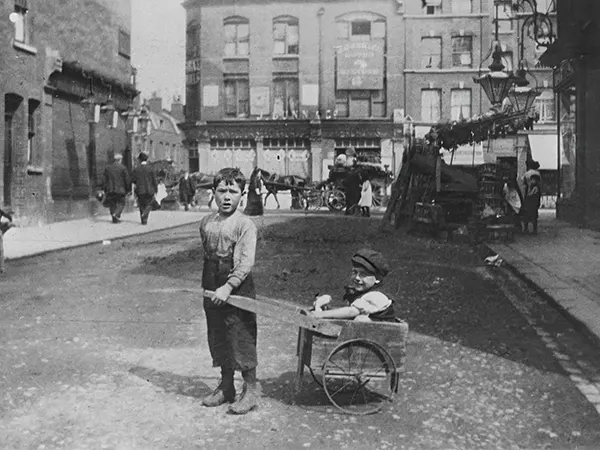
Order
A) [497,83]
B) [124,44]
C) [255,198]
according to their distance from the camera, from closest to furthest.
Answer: [497,83]
[255,198]
[124,44]

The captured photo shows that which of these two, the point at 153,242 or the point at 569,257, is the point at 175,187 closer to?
the point at 153,242

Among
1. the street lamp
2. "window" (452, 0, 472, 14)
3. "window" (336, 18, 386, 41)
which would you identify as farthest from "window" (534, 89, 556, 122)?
the street lamp

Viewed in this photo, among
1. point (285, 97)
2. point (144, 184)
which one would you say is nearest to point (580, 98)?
point (144, 184)

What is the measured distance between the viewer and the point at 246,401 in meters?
4.43

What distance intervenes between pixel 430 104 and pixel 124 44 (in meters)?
21.8

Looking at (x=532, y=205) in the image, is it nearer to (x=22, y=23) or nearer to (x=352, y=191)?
(x=352, y=191)

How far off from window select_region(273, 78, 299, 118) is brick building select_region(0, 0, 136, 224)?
18.8m

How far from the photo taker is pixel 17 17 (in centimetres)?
1833

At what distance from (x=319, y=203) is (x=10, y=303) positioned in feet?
84.0

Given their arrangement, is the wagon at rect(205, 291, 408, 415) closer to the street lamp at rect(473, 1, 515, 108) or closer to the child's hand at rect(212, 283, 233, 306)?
the child's hand at rect(212, 283, 233, 306)

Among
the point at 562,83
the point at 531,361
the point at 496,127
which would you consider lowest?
the point at 531,361

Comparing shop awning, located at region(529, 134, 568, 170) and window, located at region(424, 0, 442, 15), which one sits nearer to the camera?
shop awning, located at region(529, 134, 568, 170)

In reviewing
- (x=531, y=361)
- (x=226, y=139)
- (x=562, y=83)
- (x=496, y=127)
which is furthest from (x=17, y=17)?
(x=226, y=139)

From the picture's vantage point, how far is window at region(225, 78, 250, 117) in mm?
45656
